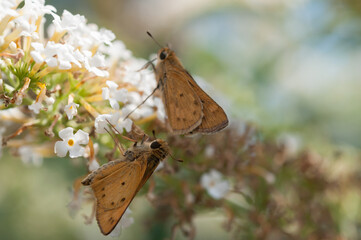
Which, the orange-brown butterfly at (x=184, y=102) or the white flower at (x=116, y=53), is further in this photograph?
the white flower at (x=116, y=53)

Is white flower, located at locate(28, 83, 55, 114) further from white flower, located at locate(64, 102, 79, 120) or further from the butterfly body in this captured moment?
the butterfly body

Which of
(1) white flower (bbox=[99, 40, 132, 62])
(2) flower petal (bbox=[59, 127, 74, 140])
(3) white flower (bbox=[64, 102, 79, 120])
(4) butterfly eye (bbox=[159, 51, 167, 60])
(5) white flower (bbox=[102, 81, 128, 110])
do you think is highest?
(4) butterfly eye (bbox=[159, 51, 167, 60])

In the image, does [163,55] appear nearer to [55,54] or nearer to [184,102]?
[184,102]

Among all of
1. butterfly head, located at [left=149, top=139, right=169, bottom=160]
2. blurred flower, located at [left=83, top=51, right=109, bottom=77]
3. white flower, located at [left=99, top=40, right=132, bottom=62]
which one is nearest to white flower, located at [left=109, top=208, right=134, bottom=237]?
butterfly head, located at [left=149, top=139, right=169, bottom=160]

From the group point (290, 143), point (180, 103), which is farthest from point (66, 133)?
point (290, 143)

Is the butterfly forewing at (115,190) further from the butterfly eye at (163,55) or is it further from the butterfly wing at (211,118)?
the butterfly eye at (163,55)

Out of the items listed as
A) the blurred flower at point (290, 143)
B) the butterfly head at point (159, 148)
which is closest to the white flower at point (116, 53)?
the butterfly head at point (159, 148)
